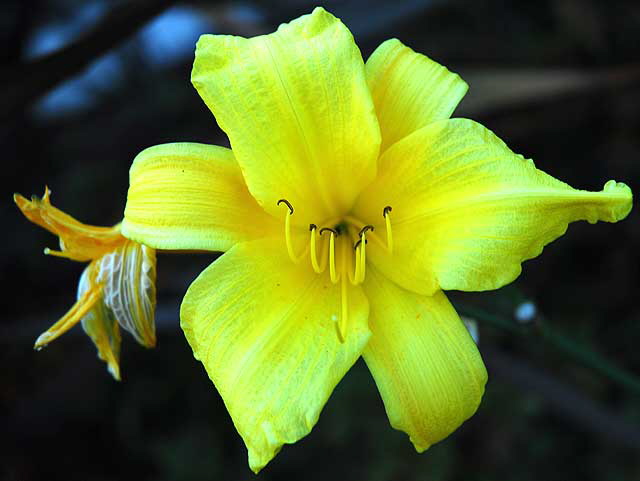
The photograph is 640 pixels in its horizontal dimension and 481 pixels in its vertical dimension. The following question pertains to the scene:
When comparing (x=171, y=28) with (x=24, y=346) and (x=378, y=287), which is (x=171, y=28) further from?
(x=378, y=287)

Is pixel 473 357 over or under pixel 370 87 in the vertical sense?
under

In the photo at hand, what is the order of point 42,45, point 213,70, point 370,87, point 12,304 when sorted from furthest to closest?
1. point 42,45
2. point 12,304
3. point 370,87
4. point 213,70

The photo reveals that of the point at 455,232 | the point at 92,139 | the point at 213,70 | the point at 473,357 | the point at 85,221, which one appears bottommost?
the point at 85,221

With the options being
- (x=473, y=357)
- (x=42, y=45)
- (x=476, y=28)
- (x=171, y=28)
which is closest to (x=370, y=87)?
(x=473, y=357)

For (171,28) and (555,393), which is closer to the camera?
(555,393)

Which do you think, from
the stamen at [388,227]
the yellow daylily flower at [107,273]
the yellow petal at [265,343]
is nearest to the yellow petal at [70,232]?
the yellow daylily flower at [107,273]

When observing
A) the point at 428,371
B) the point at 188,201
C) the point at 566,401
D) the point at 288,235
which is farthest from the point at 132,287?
the point at 566,401

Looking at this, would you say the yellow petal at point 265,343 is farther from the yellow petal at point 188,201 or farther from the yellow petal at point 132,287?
the yellow petal at point 132,287
